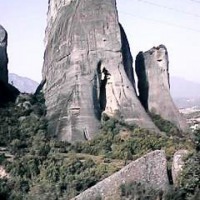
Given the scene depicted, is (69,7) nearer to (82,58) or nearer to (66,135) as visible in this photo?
(82,58)

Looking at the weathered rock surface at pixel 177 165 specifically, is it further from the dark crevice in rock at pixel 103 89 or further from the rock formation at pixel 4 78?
the rock formation at pixel 4 78

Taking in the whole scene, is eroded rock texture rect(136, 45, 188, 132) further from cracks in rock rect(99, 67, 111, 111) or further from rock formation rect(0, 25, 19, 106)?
rock formation rect(0, 25, 19, 106)

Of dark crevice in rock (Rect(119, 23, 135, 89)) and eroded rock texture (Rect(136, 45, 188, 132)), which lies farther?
eroded rock texture (Rect(136, 45, 188, 132))

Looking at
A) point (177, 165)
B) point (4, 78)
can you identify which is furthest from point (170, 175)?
point (4, 78)

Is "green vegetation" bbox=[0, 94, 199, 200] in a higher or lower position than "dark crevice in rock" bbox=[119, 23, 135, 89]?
lower

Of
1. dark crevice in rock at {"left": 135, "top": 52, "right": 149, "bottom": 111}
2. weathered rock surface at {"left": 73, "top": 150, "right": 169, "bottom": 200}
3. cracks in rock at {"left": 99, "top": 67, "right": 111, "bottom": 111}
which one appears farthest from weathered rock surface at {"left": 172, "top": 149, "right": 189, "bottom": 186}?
dark crevice in rock at {"left": 135, "top": 52, "right": 149, "bottom": 111}

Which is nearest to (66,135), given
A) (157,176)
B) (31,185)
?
(31,185)
